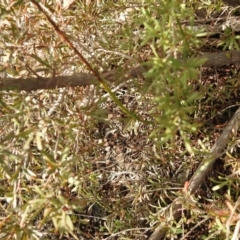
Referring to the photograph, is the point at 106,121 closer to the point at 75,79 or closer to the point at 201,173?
the point at 75,79

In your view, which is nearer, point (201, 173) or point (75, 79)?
point (75, 79)

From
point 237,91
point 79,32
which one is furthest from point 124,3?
point 237,91

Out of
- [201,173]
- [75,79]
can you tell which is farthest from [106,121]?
[201,173]

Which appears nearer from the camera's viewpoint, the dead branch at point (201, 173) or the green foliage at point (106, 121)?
the green foliage at point (106, 121)

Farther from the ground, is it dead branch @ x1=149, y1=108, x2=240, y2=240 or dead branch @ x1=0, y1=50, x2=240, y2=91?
dead branch @ x1=0, y1=50, x2=240, y2=91

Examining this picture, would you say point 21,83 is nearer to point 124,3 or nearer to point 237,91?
Result: point 124,3

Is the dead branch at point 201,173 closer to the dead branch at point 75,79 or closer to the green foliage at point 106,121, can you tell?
the green foliage at point 106,121

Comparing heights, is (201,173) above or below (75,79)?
below

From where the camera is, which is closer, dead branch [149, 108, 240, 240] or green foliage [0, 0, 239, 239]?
green foliage [0, 0, 239, 239]

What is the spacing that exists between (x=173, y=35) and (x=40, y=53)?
3.00 ft

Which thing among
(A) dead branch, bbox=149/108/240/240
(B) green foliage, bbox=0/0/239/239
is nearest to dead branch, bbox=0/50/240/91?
(B) green foliage, bbox=0/0/239/239

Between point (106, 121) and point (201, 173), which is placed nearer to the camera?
point (106, 121)

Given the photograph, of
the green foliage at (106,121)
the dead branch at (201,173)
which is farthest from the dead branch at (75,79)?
the dead branch at (201,173)

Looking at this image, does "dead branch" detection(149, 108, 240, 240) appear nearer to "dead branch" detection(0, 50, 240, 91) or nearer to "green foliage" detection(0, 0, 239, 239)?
"green foliage" detection(0, 0, 239, 239)
